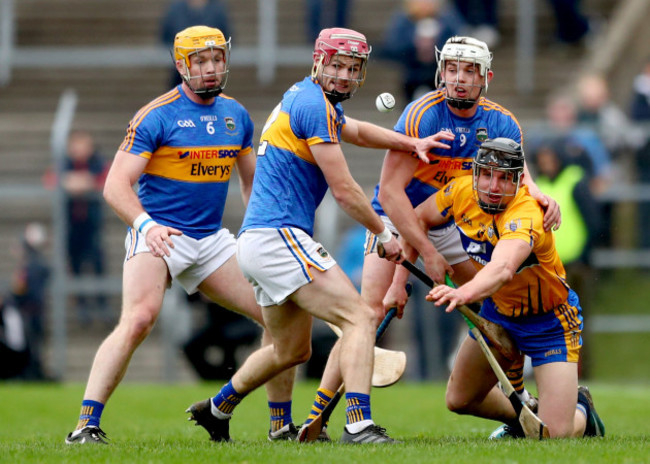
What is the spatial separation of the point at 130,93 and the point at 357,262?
6.48 metres

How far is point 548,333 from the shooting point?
7578 mm

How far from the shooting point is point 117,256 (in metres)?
15.0

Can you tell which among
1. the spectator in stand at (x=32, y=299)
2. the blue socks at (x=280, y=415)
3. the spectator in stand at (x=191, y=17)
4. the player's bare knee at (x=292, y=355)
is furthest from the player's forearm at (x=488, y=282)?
the spectator in stand at (x=191, y=17)

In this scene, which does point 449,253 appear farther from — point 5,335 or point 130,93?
point 130,93

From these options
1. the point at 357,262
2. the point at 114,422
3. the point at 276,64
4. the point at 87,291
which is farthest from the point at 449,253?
the point at 276,64

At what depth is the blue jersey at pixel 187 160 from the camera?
7766 mm

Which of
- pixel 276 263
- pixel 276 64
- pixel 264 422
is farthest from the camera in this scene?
pixel 276 64

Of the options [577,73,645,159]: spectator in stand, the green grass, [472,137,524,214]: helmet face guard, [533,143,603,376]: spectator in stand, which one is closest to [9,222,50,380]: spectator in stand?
the green grass

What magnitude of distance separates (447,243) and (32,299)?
7.25 meters

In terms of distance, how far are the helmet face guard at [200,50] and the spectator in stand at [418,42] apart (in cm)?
697

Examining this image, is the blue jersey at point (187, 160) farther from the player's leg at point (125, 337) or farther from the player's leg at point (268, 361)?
the player's leg at point (268, 361)

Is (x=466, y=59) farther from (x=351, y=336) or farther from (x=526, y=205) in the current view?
(x=351, y=336)

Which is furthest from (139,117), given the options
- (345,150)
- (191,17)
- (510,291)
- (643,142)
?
(345,150)

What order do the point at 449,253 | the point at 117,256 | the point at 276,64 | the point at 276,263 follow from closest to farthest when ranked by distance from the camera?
the point at 276,263
the point at 449,253
the point at 117,256
the point at 276,64
